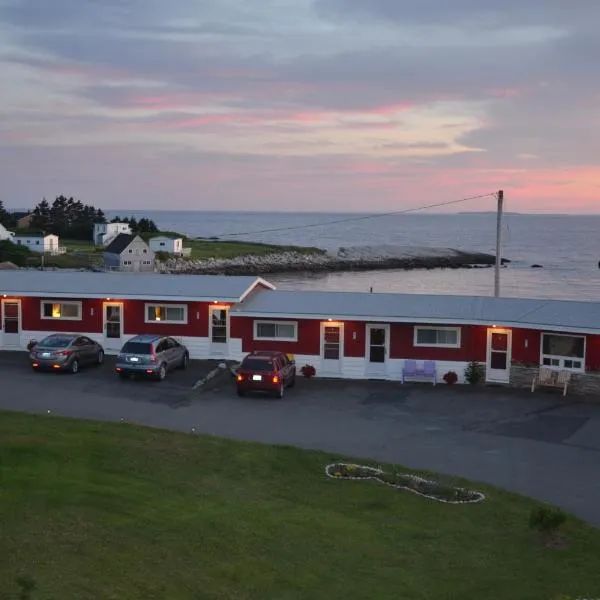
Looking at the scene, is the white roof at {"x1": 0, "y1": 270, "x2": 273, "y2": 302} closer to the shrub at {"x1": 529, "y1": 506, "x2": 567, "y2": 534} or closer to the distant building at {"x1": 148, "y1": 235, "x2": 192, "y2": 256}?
the shrub at {"x1": 529, "y1": 506, "x2": 567, "y2": 534}

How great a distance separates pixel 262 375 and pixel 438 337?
23.5 feet

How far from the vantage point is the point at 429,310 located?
101 feet

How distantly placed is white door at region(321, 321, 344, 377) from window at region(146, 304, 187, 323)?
5755mm

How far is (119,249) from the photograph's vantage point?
107812 mm

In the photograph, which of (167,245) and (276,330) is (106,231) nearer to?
(167,245)

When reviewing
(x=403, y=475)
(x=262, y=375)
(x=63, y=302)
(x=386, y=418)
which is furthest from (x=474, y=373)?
(x=63, y=302)

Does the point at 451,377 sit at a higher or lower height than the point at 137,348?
lower

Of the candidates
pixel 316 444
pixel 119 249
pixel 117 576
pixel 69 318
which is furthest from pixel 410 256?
pixel 117 576

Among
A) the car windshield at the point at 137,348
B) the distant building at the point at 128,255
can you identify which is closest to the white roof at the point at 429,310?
the car windshield at the point at 137,348

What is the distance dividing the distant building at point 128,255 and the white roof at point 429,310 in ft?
250

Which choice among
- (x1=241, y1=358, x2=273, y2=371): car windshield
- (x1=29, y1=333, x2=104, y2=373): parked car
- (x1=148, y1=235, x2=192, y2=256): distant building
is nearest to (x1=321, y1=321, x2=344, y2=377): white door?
(x1=241, y1=358, x2=273, y2=371): car windshield

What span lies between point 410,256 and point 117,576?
147 m

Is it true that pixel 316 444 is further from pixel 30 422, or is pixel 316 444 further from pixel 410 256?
pixel 410 256

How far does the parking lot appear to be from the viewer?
1933cm
